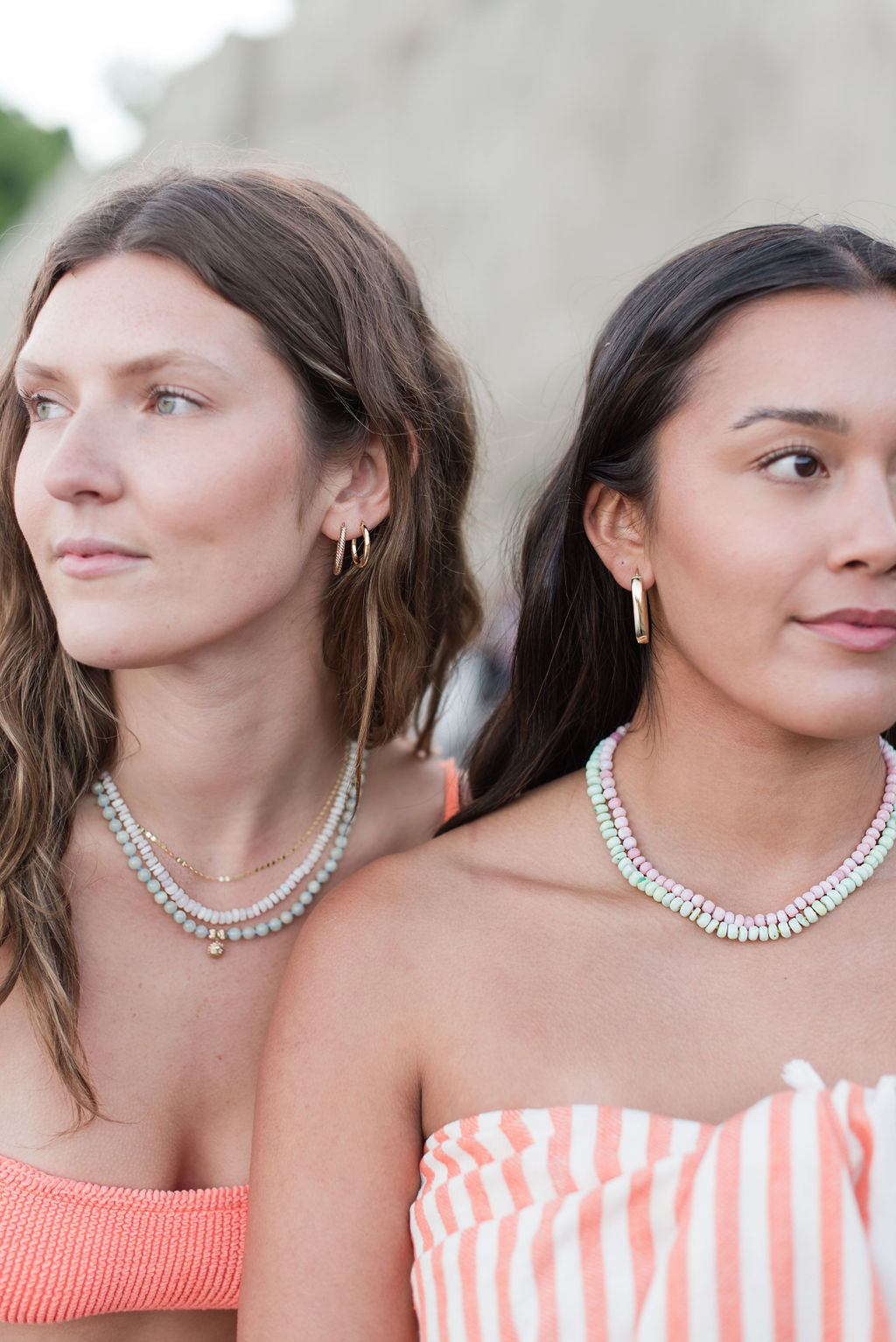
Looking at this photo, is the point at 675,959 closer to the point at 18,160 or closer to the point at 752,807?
the point at 752,807

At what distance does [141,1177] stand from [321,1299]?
458mm

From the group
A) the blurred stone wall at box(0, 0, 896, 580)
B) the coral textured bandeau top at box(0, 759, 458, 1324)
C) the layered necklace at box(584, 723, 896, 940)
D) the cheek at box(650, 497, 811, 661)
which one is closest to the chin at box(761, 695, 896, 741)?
the cheek at box(650, 497, 811, 661)

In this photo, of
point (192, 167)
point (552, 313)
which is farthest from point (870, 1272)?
point (552, 313)

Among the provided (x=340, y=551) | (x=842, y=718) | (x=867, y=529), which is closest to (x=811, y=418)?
(x=867, y=529)

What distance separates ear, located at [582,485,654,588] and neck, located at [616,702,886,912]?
0.23 metres

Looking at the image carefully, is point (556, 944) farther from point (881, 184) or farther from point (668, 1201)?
point (881, 184)

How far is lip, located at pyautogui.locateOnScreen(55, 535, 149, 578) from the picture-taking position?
203cm

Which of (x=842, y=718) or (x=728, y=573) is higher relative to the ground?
(x=728, y=573)

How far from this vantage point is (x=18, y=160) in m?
39.1

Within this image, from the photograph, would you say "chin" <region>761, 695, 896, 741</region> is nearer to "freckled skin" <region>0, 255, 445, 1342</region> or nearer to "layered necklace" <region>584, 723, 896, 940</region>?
"layered necklace" <region>584, 723, 896, 940</region>

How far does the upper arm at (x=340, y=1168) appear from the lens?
5.79 feet

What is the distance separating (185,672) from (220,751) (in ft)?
0.57

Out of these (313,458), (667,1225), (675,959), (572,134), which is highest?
(572,134)

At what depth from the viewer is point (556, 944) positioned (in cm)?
189
